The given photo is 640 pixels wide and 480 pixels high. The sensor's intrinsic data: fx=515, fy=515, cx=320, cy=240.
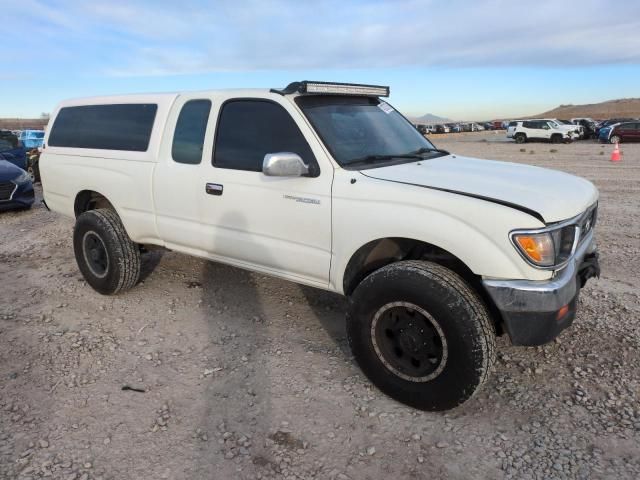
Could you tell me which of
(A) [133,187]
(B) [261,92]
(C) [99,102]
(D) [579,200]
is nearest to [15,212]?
(C) [99,102]

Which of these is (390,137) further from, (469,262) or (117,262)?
(117,262)

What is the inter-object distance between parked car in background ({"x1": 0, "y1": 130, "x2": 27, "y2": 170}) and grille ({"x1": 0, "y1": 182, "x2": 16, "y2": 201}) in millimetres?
3980

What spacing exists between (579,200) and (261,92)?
2.32 metres

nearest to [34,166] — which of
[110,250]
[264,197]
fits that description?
[110,250]

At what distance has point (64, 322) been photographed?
4.54 m

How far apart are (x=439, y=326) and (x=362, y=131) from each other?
167cm

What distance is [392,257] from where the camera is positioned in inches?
137

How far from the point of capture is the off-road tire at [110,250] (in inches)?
190

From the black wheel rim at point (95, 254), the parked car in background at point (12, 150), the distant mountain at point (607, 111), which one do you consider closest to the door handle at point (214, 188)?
the black wheel rim at point (95, 254)

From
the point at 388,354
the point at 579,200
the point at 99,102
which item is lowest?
the point at 388,354

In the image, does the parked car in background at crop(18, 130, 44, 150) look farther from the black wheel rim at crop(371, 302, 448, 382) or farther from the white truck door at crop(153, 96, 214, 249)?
the black wheel rim at crop(371, 302, 448, 382)

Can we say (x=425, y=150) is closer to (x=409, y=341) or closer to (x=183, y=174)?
(x=409, y=341)

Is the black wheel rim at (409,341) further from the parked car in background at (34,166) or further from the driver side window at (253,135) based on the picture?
the parked car in background at (34,166)

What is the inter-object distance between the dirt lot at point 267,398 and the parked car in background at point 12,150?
993 centimetres
